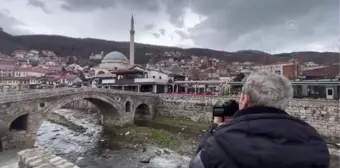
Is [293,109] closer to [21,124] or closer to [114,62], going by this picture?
[21,124]

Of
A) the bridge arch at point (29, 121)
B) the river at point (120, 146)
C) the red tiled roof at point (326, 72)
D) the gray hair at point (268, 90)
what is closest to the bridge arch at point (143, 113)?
the river at point (120, 146)

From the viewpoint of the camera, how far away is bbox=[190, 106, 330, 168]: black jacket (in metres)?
1.60

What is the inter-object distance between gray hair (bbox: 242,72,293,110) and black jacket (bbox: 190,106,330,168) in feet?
0.41

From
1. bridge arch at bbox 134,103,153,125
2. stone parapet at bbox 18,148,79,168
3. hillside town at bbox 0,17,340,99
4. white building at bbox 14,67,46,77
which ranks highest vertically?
white building at bbox 14,67,46,77

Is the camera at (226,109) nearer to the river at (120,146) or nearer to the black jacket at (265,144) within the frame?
the black jacket at (265,144)

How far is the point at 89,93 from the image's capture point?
24875 millimetres

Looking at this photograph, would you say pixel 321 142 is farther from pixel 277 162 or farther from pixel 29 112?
pixel 29 112

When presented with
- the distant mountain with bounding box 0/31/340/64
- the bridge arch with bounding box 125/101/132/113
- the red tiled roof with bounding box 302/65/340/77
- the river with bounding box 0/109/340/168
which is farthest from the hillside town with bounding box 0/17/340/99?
the distant mountain with bounding box 0/31/340/64

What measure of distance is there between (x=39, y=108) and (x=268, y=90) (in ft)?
66.0

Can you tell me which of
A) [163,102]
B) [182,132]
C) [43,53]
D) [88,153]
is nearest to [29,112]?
[88,153]

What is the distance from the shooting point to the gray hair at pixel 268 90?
6.27 ft

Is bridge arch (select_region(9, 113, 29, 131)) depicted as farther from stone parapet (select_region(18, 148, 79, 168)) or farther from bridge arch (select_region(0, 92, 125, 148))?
stone parapet (select_region(18, 148, 79, 168))

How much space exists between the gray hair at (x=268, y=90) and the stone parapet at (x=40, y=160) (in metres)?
4.06

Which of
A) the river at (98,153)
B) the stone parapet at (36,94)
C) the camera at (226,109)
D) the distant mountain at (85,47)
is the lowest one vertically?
the river at (98,153)
